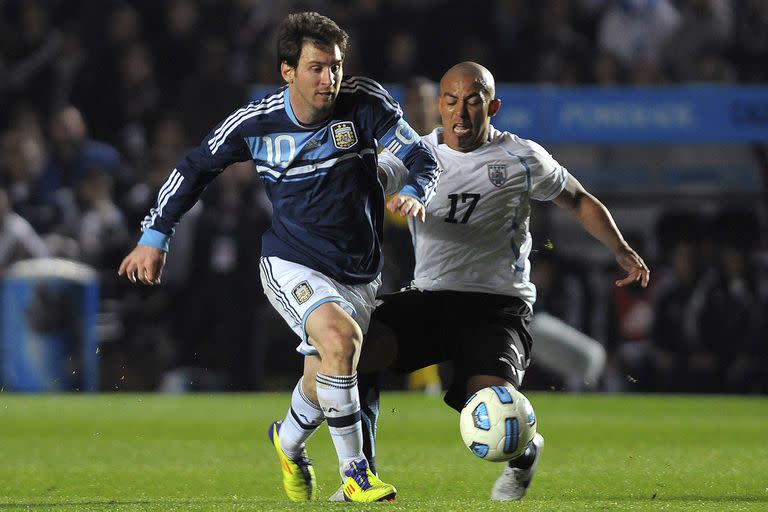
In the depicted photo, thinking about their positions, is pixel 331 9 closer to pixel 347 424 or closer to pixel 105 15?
pixel 105 15

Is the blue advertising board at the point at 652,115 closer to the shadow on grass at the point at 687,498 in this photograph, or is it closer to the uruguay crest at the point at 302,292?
the shadow on grass at the point at 687,498

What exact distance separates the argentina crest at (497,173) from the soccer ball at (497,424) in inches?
37.7

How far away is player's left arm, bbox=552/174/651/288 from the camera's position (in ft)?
21.1

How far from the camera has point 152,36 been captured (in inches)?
652

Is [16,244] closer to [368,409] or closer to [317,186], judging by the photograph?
[368,409]

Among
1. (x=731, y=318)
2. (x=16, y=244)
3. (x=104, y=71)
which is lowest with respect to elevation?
(x=731, y=318)

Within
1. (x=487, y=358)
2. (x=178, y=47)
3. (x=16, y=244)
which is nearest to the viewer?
(x=487, y=358)

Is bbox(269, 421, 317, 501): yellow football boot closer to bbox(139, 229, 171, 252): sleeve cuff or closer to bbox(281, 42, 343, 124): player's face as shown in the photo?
bbox(139, 229, 171, 252): sleeve cuff

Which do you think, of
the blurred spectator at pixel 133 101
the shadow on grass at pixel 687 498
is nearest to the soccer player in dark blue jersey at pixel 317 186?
the shadow on grass at pixel 687 498

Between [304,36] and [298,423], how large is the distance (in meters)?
1.64

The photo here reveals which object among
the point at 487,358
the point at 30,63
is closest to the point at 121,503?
the point at 487,358

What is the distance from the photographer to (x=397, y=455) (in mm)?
8773

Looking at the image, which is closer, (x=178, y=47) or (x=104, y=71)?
(x=104, y=71)

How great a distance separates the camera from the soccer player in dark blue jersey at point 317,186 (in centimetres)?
588
